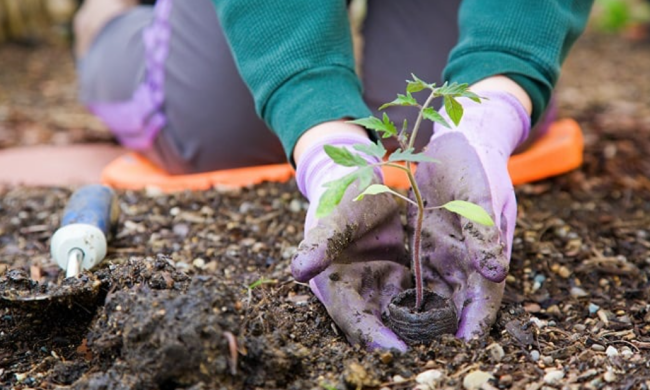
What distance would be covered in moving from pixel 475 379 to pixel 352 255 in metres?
0.28

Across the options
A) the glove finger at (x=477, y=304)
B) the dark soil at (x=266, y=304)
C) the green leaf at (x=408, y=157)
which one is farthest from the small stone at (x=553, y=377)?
the green leaf at (x=408, y=157)

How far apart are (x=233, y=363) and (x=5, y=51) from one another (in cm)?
376

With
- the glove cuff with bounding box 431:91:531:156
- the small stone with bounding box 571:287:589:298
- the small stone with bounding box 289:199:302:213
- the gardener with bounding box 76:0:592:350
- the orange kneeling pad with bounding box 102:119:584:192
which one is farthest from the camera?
the orange kneeling pad with bounding box 102:119:584:192

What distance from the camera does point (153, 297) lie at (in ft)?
3.14

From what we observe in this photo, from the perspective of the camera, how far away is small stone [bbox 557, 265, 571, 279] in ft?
4.64

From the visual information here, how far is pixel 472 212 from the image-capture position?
3.18 feet


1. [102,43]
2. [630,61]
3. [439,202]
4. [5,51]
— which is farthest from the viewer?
[5,51]

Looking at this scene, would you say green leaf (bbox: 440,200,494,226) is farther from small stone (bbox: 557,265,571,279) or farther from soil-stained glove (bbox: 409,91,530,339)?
small stone (bbox: 557,265,571,279)

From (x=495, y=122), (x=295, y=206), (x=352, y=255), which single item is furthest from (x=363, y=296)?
(x=295, y=206)

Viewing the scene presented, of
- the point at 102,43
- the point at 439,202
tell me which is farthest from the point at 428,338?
the point at 102,43

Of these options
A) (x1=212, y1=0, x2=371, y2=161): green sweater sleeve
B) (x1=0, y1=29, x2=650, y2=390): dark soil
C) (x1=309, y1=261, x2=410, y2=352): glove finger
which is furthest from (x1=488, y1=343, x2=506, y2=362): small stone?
(x1=212, y1=0, x2=371, y2=161): green sweater sleeve

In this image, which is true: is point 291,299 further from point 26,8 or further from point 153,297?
point 26,8

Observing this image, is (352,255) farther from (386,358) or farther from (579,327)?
(579,327)

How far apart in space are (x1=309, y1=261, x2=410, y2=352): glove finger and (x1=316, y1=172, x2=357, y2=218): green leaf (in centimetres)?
24
